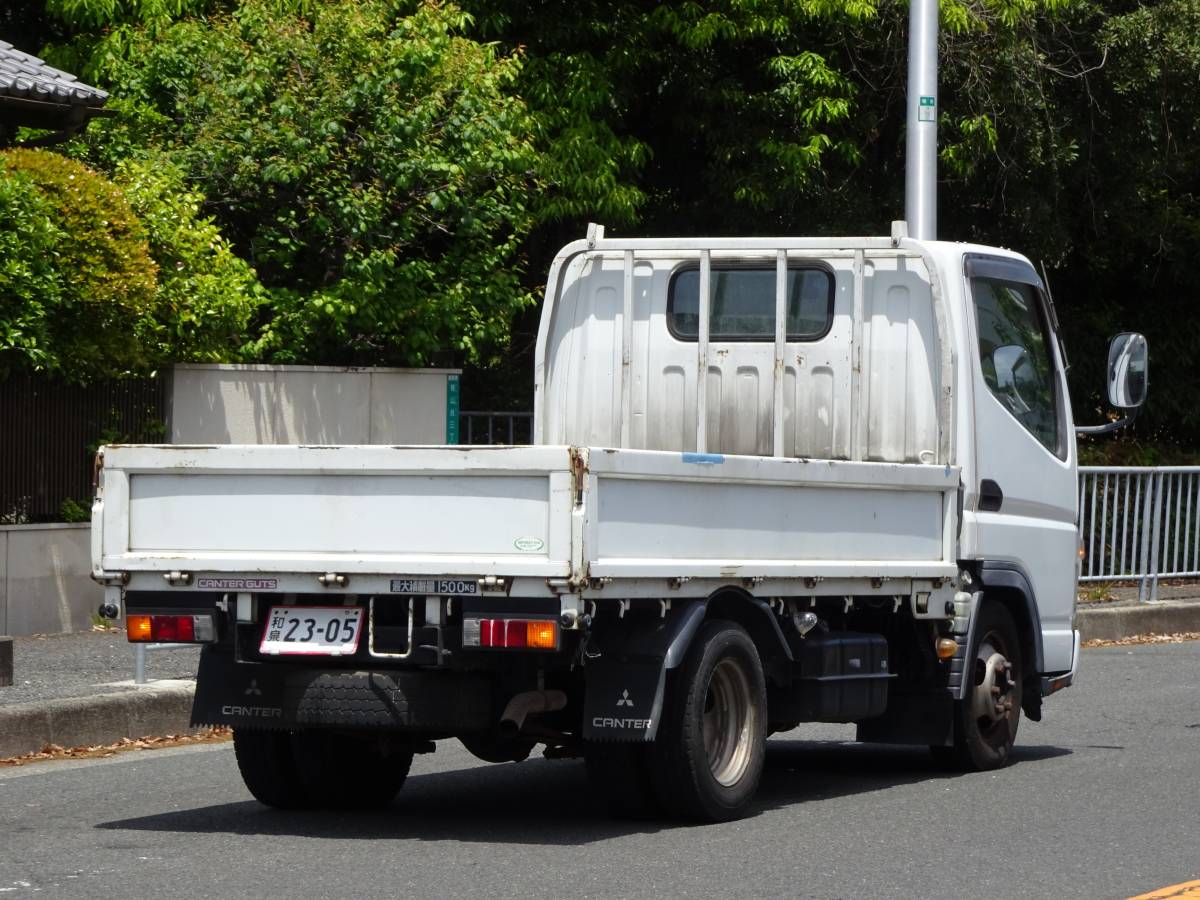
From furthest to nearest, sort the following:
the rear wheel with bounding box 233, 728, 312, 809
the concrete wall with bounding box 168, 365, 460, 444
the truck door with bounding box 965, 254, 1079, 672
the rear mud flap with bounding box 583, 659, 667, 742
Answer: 1. the concrete wall with bounding box 168, 365, 460, 444
2. the truck door with bounding box 965, 254, 1079, 672
3. the rear wheel with bounding box 233, 728, 312, 809
4. the rear mud flap with bounding box 583, 659, 667, 742

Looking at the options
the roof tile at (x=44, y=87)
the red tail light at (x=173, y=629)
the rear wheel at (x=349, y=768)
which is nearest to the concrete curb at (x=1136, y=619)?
the roof tile at (x=44, y=87)

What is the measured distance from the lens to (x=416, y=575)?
717 cm

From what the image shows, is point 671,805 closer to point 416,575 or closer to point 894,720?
point 416,575

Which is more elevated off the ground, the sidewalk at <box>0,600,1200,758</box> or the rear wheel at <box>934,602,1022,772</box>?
the rear wheel at <box>934,602,1022,772</box>

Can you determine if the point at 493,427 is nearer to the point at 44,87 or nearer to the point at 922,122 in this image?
the point at 44,87

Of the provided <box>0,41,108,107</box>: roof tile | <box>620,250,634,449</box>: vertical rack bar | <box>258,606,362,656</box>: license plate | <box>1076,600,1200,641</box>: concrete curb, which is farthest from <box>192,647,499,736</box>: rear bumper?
<box>1076,600,1200,641</box>: concrete curb

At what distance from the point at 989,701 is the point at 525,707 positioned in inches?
116

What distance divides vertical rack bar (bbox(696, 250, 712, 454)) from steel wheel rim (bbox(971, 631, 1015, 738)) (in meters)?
1.64

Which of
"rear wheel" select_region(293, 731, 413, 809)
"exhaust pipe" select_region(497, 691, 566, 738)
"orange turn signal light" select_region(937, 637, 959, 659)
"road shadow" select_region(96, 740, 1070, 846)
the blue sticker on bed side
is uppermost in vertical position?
the blue sticker on bed side

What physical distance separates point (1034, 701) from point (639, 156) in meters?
9.54

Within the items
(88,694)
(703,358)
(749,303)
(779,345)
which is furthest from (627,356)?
(88,694)

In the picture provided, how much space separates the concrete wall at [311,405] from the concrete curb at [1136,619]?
543cm

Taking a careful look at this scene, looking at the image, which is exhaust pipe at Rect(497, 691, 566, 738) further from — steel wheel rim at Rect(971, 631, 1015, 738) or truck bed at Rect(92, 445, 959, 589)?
steel wheel rim at Rect(971, 631, 1015, 738)

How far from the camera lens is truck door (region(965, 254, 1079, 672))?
9.48 meters
